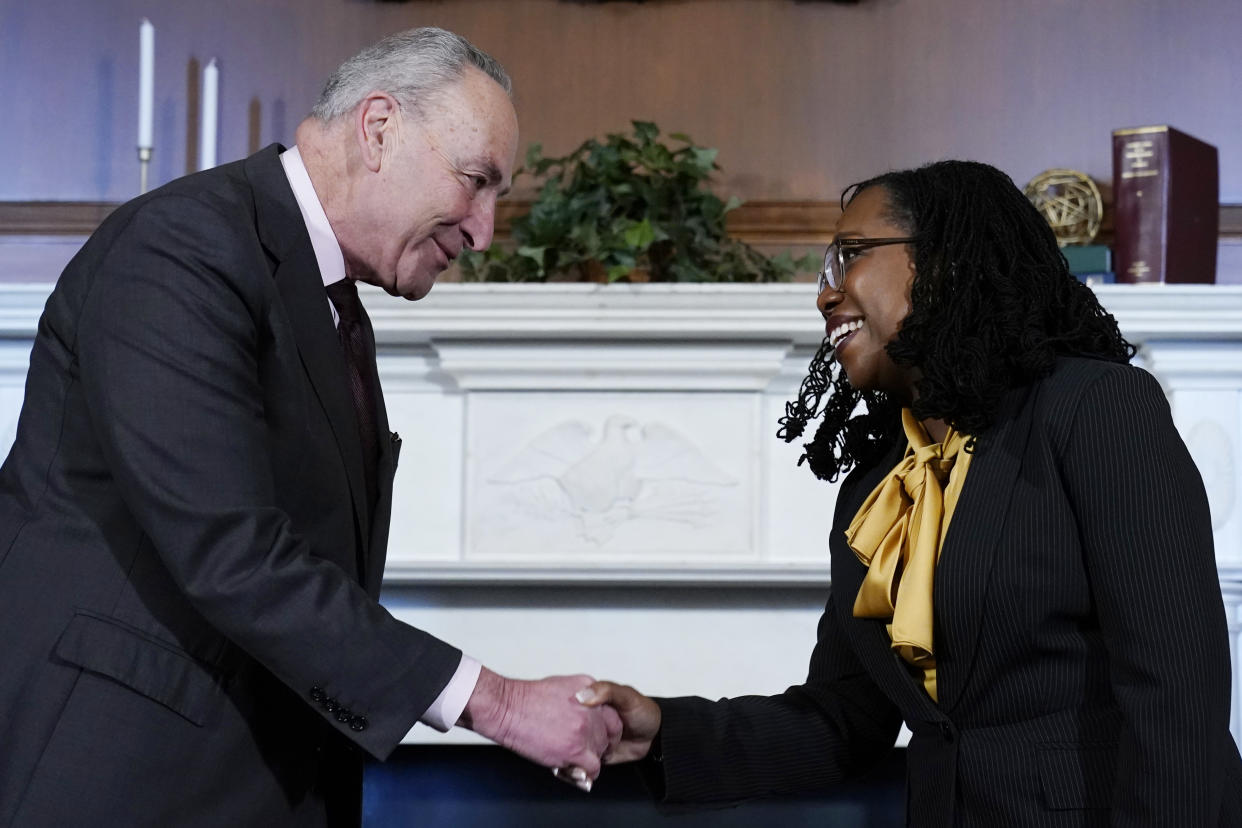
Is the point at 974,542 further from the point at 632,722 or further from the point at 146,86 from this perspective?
the point at 146,86

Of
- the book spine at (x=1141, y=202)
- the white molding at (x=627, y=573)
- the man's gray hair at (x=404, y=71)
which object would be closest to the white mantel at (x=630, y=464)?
the white molding at (x=627, y=573)

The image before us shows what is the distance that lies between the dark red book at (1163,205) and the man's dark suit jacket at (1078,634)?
3.88ft

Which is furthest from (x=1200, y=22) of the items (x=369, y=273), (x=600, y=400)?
(x=369, y=273)

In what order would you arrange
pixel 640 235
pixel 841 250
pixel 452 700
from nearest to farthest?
pixel 452 700 < pixel 841 250 < pixel 640 235

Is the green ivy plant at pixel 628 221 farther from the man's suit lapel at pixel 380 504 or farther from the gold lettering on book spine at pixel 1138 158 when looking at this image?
the man's suit lapel at pixel 380 504

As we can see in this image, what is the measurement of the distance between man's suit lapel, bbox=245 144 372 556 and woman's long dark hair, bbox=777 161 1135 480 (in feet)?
2.10

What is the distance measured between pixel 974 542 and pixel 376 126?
87 cm

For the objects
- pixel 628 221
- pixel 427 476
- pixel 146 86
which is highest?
pixel 146 86

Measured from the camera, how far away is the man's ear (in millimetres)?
1675

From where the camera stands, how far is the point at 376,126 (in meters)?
1.68

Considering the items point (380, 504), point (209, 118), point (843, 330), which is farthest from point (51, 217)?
point (843, 330)

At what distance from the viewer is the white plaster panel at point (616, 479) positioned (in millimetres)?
2619

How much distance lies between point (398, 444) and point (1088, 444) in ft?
2.84

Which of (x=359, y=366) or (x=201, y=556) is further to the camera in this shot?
(x=359, y=366)
